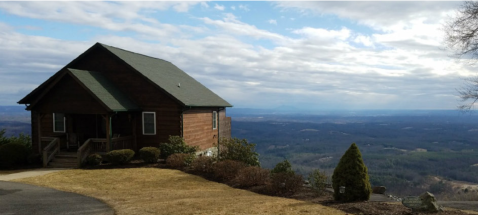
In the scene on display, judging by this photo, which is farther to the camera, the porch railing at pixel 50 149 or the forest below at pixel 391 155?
the forest below at pixel 391 155

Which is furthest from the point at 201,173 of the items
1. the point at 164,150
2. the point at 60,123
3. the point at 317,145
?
the point at 317,145

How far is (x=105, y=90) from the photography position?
80.6 feet

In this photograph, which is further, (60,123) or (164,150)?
(60,123)

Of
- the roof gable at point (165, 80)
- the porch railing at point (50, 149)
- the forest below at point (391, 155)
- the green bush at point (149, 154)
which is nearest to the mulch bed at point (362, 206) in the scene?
the green bush at point (149, 154)

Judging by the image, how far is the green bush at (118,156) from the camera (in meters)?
22.0

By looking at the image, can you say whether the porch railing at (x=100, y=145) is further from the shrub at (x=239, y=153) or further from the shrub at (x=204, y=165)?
the shrub at (x=239, y=153)

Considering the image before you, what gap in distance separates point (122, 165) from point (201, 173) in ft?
18.1

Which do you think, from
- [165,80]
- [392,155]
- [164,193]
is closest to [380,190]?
[164,193]

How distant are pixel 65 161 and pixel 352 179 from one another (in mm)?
17650

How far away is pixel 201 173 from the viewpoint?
20.0 meters

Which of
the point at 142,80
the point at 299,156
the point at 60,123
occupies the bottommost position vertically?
the point at 299,156

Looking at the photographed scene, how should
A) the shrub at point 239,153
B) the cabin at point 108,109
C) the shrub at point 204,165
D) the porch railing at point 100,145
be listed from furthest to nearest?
the cabin at point 108,109 < the porch railing at point 100,145 < the shrub at point 239,153 < the shrub at point 204,165

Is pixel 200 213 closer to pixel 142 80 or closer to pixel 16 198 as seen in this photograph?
pixel 16 198

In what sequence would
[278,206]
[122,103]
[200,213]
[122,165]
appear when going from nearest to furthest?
1. [200,213]
2. [278,206]
3. [122,165]
4. [122,103]
